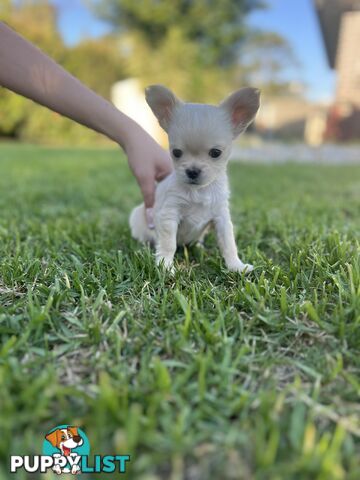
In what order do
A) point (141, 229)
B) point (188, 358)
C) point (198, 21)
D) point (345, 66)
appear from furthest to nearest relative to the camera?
point (198, 21) → point (345, 66) → point (141, 229) → point (188, 358)

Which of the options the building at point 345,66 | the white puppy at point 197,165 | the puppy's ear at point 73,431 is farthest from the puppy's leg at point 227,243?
the building at point 345,66

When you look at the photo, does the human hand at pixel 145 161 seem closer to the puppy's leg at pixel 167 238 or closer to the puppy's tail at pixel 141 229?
the puppy's tail at pixel 141 229

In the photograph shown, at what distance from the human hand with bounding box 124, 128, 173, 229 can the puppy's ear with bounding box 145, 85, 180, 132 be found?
0.27 meters

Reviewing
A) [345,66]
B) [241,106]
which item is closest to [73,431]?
[241,106]

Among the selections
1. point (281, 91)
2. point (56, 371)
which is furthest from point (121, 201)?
point (281, 91)

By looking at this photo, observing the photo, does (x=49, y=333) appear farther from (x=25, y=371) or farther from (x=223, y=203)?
(x=223, y=203)

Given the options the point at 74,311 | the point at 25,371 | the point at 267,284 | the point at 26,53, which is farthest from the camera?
the point at 26,53

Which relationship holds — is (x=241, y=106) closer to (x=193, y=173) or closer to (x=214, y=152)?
(x=214, y=152)

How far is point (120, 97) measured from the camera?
742 inches

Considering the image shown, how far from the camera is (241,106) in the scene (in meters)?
1.80

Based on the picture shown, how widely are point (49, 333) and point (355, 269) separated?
1.21 metres

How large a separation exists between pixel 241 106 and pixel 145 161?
590mm

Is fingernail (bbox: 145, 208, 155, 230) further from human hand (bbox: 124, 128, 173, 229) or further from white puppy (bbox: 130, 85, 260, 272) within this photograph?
white puppy (bbox: 130, 85, 260, 272)

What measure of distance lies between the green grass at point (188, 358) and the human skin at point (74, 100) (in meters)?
0.47
